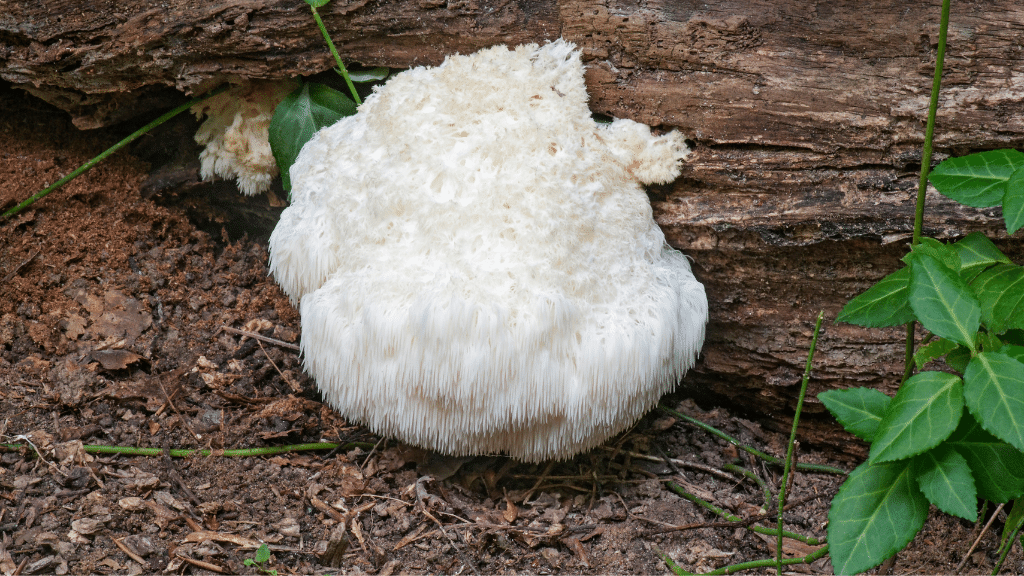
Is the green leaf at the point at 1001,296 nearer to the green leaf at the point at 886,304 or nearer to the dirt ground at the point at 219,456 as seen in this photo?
the green leaf at the point at 886,304

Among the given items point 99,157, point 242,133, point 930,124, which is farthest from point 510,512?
point 99,157

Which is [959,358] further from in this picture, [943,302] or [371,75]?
[371,75]

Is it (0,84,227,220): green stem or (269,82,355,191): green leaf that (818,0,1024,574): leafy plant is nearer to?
(269,82,355,191): green leaf

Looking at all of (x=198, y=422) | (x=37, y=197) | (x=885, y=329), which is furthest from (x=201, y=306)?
(x=885, y=329)

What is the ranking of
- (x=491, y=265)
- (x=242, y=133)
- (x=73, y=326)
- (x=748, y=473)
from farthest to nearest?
(x=242, y=133), (x=73, y=326), (x=748, y=473), (x=491, y=265)

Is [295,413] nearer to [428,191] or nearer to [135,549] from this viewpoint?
[135,549]

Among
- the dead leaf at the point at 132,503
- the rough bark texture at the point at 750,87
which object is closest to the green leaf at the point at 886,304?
the rough bark texture at the point at 750,87
